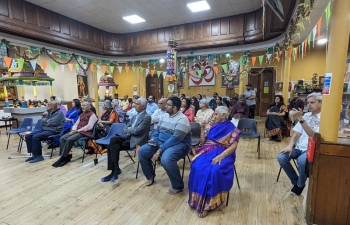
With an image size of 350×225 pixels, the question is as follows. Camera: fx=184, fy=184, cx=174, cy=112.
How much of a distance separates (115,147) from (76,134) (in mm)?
1084

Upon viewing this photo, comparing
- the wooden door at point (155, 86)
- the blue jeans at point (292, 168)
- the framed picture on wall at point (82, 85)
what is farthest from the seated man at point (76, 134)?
the framed picture on wall at point (82, 85)

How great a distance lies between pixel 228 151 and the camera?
6.52 ft

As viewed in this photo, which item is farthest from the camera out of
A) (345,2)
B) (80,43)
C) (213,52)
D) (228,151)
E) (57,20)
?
(213,52)

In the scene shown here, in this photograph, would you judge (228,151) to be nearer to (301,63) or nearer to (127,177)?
(127,177)

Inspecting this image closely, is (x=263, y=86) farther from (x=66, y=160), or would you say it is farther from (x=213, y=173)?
(x=66, y=160)

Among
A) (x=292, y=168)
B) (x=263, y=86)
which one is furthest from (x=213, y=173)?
(x=263, y=86)

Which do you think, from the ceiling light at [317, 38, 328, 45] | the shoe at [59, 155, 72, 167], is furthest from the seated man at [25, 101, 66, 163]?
the ceiling light at [317, 38, 328, 45]

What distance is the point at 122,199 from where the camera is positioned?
2219 mm

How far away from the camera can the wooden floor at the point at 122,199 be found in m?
Result: 1.87

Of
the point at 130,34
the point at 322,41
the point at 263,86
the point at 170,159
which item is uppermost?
the point at 130,34

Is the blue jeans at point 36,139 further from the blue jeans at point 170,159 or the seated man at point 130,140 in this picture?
the blue jeans at point 170,159

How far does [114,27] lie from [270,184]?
7.13m

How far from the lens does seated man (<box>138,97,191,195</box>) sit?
2236mm

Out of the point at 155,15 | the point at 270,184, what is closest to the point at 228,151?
the point at 270,184
